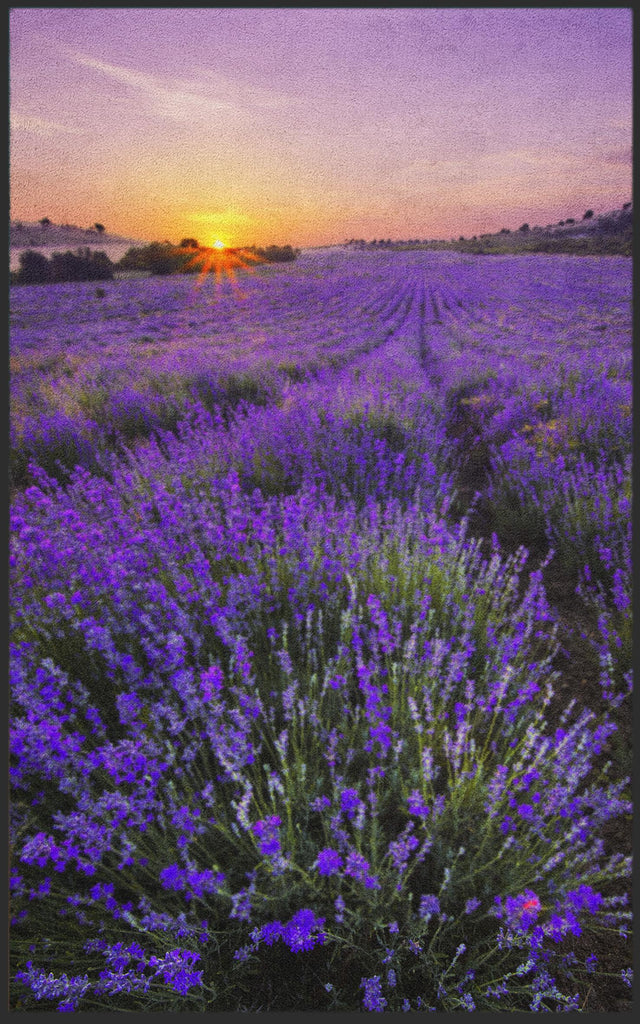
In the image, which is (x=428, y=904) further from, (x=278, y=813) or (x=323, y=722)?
(x=323, y=722)

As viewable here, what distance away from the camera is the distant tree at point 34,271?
20.4 m

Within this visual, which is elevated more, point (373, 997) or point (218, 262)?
point (218, 262)

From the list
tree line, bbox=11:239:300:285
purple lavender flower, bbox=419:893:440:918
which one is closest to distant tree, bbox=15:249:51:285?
tree line, bbox=11:239:300:285

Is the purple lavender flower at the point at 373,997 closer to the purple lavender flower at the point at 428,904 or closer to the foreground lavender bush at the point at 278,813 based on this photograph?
the foreground lavender bush at the point at 278,813

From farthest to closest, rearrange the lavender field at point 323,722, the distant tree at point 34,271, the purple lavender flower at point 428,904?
the distant tree at point 34,271 → the lavender field at point 323,722 → the purple lavender flower at point 428,904

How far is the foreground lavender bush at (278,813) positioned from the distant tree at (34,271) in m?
22.3

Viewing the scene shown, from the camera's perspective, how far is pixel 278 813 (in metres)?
1.50

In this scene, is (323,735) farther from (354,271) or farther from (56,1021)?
(354,271)

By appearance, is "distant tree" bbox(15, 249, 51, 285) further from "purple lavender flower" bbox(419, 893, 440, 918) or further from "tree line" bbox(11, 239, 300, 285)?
"purple lavender flower" bbox(419, 893, 440, 918)

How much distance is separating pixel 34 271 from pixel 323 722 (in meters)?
26.8

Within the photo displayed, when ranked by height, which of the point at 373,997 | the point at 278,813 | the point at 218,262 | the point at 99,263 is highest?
the point at 218,262

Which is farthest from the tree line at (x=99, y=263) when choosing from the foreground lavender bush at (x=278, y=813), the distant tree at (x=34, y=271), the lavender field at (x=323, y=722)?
the foreground lavender bush at (x=278, y=813)

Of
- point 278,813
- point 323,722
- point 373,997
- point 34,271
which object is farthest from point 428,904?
point 34,271

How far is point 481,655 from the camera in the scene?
2170 mm
